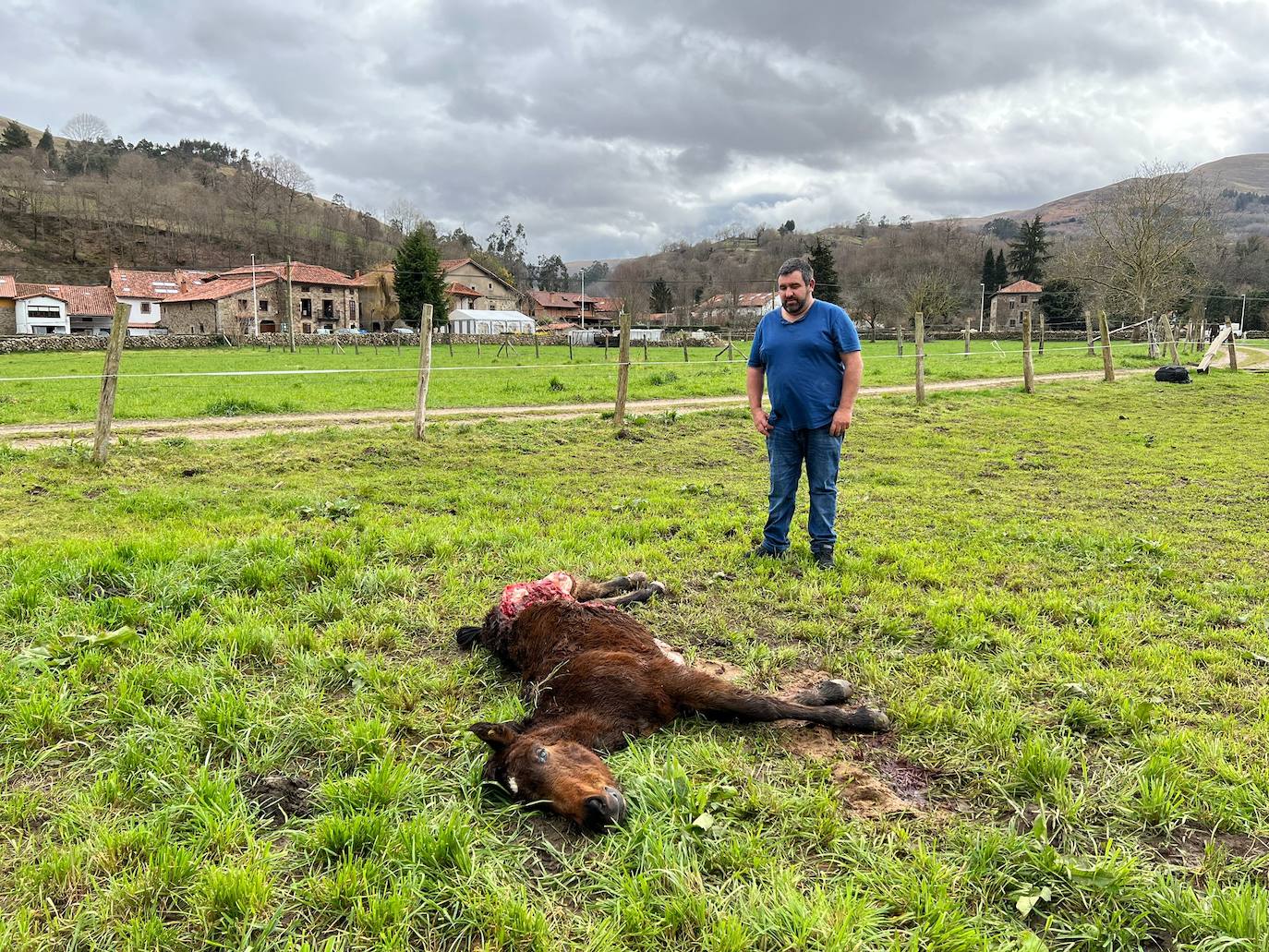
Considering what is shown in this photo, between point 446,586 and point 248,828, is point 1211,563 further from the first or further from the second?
point 248,828

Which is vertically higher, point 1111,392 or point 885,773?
point 1111,392

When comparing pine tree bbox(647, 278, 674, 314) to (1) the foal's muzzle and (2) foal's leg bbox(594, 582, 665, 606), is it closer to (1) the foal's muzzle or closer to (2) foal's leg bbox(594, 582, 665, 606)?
(2) foal's leg bbox(594, 582, 665, 606)

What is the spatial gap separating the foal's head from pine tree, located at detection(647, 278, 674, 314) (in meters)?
93.9

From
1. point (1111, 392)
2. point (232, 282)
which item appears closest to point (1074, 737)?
point (1111, 392)

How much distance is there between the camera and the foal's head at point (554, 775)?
93.0 inches

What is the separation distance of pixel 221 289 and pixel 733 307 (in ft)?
187

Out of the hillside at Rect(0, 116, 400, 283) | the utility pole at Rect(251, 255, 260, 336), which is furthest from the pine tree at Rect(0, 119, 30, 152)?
the utility pole at Rect(251, 255, 260, 336)

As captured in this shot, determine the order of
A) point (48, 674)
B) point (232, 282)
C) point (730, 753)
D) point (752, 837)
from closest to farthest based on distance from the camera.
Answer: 1. point (752, 837)
2. point (730, 753)
3. point (48, 674)
4. point (232, 282)

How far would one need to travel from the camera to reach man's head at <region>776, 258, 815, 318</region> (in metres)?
4.86

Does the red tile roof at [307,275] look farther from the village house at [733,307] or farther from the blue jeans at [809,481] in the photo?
the blue jeans at [809,481]

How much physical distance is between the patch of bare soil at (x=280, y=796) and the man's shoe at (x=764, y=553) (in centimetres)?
351

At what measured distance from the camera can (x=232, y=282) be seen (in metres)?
67.1

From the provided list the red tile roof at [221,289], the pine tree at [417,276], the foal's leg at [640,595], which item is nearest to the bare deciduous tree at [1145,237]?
the foal's leg at [640,595]

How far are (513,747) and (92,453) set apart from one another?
28.5ft
